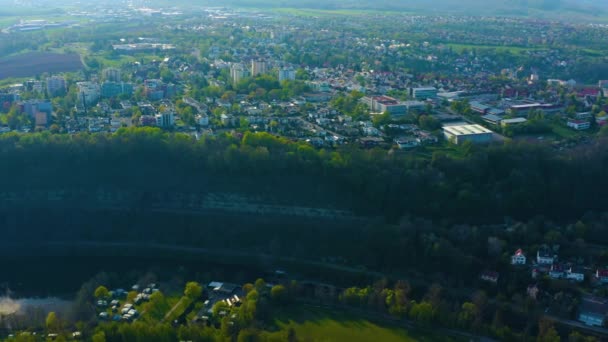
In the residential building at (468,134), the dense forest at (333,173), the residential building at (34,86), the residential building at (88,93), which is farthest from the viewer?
the residential building at (34,86)

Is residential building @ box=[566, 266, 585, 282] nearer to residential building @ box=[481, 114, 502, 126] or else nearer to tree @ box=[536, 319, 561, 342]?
tree @ box=[536, 319, 561, 342]

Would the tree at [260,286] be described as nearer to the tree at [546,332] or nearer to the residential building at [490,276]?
the residential building at [490,276]

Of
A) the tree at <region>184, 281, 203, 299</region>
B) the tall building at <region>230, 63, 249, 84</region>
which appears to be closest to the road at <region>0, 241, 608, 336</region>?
the tree at <region>184, 281, 203, 299</region>

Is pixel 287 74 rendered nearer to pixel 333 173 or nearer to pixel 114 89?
pixel 114 89

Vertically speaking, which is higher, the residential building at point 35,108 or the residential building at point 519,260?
the residential building at point 35,108

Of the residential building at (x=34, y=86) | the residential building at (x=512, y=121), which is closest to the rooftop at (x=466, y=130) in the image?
the residential building at (x=512, y=121)

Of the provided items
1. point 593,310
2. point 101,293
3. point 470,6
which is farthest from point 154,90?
point 470,6

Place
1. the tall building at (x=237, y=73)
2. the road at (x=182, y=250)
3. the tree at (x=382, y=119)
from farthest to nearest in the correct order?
the tall building at (x=237, y=73), the tree at (x=382, y=119), the road at (x=182, y=250)
